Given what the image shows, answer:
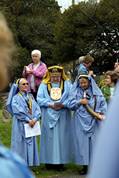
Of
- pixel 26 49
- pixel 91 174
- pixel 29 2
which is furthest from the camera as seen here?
pixel 29 2

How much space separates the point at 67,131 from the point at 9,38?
29.6 feet

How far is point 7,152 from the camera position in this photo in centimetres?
188

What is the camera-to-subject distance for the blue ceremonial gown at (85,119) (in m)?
10.9

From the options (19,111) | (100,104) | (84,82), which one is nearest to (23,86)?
(19,111)

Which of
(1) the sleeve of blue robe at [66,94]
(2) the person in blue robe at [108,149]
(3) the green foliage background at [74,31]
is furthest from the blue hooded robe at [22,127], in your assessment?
(3) the green foliage background at [74,31]

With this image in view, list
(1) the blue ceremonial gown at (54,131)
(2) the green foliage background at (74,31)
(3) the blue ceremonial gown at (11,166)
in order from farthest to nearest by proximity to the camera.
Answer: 1. (2) the green foliage background at (74,31)
2. (1) the blue ceremonial gown at (54,131)
3. (3) the blue ceremonial gown at (11,166)

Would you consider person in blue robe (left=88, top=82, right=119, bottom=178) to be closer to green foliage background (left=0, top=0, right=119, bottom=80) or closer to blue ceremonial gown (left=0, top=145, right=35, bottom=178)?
blue ceremonial gown (left=0, top=145, right=35, bottom=178)

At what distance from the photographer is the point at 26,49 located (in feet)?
203

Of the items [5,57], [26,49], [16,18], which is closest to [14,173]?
[5,57]

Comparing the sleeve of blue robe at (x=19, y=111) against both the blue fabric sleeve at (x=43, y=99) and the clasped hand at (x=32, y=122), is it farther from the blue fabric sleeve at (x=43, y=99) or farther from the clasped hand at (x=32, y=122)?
the blue fabric sleeve at (x=43, y=99)

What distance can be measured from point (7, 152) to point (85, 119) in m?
9.15

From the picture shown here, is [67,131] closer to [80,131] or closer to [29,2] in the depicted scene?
[80,131]

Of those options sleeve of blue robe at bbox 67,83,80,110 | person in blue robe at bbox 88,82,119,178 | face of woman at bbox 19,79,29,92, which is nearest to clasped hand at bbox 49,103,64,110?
sleeve of blue robe at bbox 67,83,80,110

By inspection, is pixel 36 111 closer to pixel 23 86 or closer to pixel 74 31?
pixel 23 86
